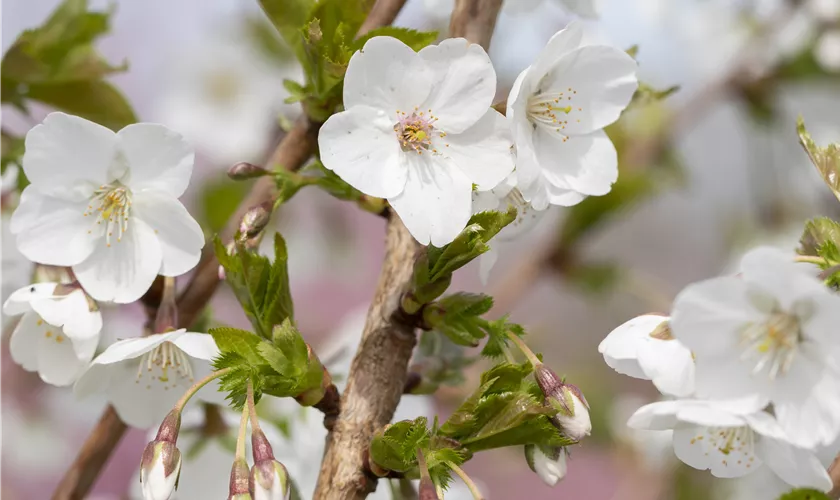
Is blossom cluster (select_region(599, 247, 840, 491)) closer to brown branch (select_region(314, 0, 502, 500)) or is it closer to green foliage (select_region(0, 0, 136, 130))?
brown branch (select_region(314, 0, 502, 500))

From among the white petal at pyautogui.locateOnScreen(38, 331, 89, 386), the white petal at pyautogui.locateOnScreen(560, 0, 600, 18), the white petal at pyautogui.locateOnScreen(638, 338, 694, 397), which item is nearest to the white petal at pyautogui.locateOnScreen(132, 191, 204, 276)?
the white petal at pyautogui.locateOnScreen(38, 331, 89, 386)

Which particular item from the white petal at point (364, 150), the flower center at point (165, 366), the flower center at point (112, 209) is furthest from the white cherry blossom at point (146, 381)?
the white petal at point (364, 150)

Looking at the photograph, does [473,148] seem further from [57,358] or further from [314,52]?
[57,358]

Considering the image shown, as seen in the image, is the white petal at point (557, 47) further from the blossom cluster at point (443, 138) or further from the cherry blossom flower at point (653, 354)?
the cherry blossom flower at point (653, 354)

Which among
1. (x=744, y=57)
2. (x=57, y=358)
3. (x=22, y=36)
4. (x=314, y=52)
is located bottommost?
(x=744, y=57)

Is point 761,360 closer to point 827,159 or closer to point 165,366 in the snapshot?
point 827,159

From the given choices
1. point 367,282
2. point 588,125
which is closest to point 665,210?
point 367,282
